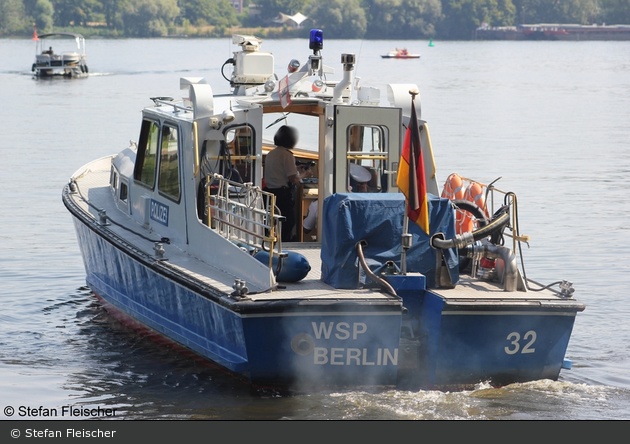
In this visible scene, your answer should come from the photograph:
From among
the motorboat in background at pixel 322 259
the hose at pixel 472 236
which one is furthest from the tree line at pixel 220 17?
the hose at pixel 472 236

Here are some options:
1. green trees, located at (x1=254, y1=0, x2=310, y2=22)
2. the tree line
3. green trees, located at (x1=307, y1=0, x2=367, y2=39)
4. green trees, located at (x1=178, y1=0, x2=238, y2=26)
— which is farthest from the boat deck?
green trees, located at (x1=178, y1=0, x2=238, y2=26)

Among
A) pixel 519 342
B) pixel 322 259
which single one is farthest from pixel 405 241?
pixel 519 342

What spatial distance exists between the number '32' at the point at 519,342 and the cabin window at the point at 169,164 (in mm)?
3700

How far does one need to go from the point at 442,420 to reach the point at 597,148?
21453mm

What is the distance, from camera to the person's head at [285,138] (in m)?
10.0

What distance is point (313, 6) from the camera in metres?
75.9

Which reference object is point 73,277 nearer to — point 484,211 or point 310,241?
point 310,241

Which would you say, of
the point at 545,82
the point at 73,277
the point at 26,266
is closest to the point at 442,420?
the point at 73,277

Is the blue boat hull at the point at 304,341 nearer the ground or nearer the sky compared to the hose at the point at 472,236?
nearer the ground

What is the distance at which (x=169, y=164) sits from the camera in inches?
392

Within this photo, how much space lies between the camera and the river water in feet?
28.1

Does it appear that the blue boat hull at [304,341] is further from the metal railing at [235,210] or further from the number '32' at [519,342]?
the number '32' at [519,342]

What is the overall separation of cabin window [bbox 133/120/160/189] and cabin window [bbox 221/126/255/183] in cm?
112

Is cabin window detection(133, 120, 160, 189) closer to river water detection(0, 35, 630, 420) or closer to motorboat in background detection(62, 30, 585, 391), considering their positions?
motorboat in background detection(62, 30, 585, 391)
